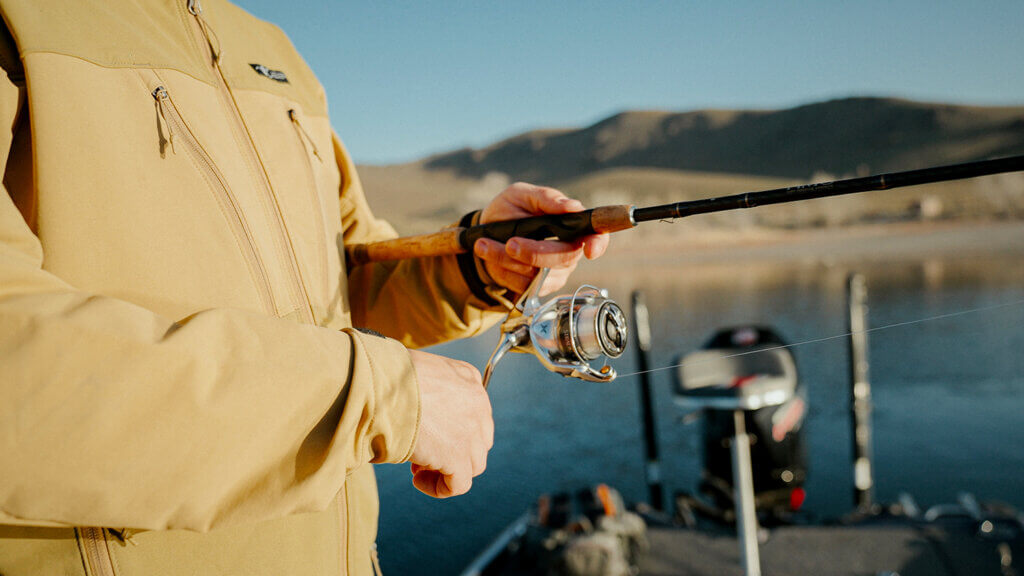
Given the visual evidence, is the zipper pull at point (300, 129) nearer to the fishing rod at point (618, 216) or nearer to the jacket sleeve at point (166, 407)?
the fishing rod at point (618, 216)

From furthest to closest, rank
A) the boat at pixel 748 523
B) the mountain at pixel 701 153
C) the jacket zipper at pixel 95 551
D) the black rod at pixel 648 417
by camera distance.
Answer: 1. the mountain at pixel 701 153
2. the black rod at pixel 648 417
3. the boat at pixel 748 523
4. the jacket zipper at pixel 95 551

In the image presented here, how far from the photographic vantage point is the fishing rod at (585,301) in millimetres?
1078

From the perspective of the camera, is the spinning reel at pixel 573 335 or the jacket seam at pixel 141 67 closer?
the jacket seam at pixel 141 67

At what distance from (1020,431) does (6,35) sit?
13145mm

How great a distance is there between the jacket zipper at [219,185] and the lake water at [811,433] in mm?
4428

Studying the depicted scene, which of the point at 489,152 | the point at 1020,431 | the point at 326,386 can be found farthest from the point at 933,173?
the point at 489,152

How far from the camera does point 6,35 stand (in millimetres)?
823

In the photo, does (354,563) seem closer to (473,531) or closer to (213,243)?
(213,243)

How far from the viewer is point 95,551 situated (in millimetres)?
834

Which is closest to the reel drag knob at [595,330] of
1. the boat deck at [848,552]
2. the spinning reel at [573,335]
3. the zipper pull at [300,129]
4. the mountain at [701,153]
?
the spinning reel at [573,335]

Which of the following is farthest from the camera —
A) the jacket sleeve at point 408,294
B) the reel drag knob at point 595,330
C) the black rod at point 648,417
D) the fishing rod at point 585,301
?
the black rod at point 648,417

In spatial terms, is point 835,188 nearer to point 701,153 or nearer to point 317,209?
point 317,209

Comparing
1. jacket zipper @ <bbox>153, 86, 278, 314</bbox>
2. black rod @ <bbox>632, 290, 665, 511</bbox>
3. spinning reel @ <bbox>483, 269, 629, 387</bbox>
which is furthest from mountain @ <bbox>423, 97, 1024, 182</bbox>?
jacket zipper @ <bbox>153, 86, 278, 314</bbox>

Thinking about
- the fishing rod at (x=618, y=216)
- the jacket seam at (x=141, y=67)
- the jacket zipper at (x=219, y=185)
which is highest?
the jacket seam at (x=141, y=67)
